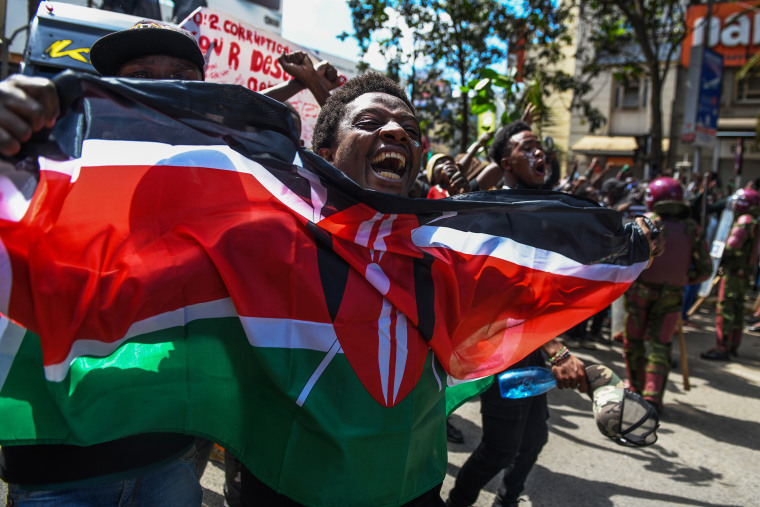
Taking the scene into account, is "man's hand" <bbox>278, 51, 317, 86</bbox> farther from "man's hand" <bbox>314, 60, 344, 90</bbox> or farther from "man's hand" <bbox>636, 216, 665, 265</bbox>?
"man's hand" <bbox>636, 216, 665, 265</bbox>

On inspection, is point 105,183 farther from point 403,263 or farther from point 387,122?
point 387,122

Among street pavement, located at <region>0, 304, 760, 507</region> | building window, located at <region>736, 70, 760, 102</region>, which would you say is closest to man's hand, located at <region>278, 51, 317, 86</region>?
street pavement, located at <region>0, 304, 760, 507</region>

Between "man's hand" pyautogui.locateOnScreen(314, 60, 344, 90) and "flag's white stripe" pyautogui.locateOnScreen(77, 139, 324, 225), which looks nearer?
"flag's white stripe" pyautogui.locateOnScreen(77, 139, 324, 225)

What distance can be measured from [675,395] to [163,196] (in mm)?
5879

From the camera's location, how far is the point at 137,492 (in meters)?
1.48

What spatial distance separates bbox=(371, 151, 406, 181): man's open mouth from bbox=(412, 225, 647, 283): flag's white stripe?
0.77 feet

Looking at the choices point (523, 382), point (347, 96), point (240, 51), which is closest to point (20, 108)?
point (347, 96)

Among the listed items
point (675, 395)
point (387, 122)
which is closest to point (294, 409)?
point (387, 122)

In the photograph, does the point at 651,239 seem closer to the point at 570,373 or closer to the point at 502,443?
the point at 570,373

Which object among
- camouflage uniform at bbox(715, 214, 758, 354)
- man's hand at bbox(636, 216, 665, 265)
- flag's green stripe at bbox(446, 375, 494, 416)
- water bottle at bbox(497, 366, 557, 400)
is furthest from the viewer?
camouflage uniform at bbox(715, 214, 758, 354)

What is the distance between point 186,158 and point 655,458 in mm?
4215

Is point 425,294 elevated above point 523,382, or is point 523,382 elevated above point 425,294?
point 425,294

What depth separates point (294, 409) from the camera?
4.58 feet

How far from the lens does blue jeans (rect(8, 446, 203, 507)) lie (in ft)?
4.51
